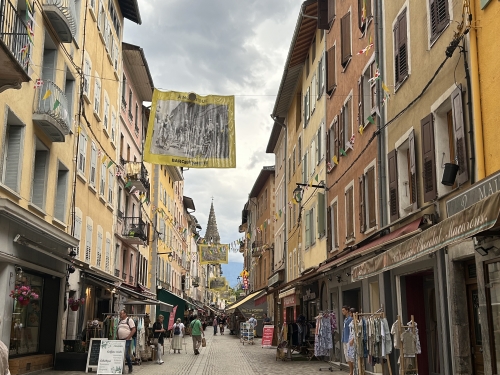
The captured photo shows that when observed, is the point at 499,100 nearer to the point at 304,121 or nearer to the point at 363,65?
the point at 363,65

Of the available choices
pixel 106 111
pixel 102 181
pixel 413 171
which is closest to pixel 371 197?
pixel 413 171

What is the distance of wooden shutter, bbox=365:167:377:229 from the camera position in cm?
1703

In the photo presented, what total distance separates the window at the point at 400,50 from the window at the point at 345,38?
5440 mm

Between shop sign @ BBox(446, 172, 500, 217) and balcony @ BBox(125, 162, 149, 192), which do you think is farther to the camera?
balcony @ BBox(125, 162, 149, 192)

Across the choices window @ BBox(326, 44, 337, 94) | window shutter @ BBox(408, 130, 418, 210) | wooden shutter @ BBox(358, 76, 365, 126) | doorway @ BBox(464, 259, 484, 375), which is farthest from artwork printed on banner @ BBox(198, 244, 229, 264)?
doorway @ BBox(464, 259, 484, 375)

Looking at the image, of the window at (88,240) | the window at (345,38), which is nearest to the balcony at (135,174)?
the window at (88,240)

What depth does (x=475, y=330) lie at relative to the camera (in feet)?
36.0

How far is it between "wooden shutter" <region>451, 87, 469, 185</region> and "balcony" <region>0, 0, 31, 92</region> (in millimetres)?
8142

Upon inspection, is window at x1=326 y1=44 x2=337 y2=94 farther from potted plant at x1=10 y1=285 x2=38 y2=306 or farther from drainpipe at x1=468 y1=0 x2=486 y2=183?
potted plant at x1=10 y1=285 x2=38 y2=306

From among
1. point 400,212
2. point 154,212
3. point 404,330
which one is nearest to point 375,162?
point 400,212

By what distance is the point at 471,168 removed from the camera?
34.7 ft

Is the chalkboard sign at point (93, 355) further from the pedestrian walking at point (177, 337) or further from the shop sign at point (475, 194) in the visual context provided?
the pedestrian walking at point (177, 337)

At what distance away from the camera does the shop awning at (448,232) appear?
765 centimetres

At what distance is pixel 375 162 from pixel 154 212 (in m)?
31.2
